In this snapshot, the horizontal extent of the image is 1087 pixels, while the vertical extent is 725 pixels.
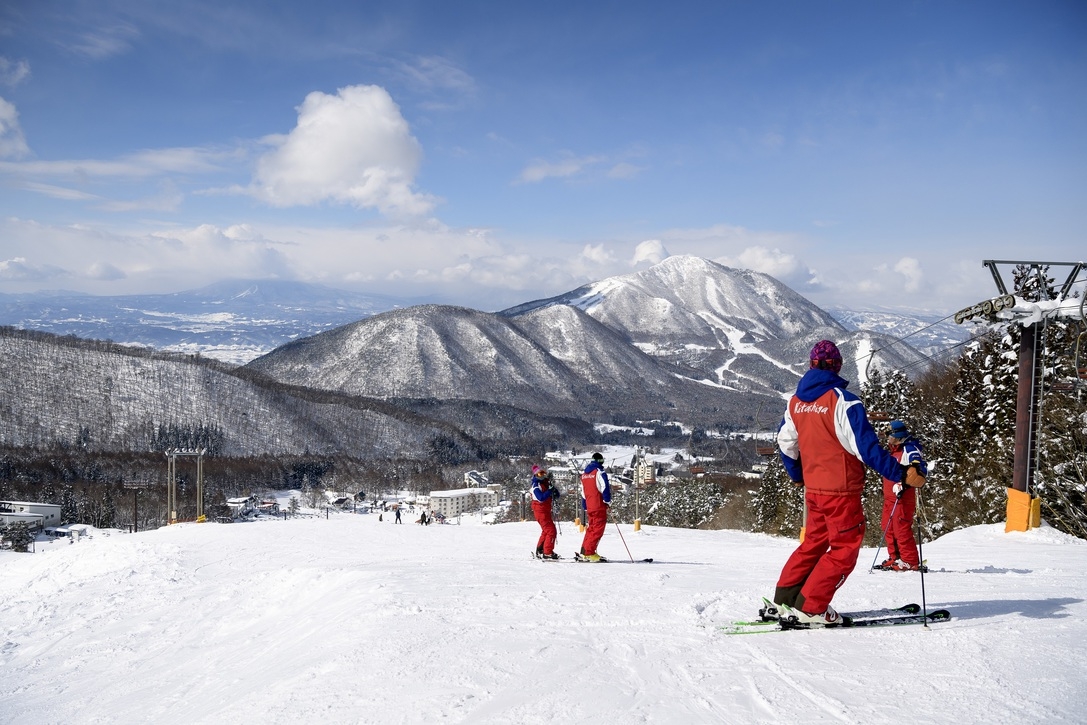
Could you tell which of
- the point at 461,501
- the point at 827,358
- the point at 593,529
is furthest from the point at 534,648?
the point at 461,501

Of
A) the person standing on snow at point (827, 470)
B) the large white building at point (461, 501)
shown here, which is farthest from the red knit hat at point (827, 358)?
the large white building at point (461, 501)

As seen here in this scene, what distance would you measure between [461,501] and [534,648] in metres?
85.3

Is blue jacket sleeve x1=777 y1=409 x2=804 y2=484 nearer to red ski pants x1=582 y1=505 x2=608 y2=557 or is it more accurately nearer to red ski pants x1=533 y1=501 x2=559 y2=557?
red ski pants x1=582 y1=505 x2=608 y2=557

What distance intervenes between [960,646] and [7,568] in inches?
691

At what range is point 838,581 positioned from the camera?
5281 millimetres

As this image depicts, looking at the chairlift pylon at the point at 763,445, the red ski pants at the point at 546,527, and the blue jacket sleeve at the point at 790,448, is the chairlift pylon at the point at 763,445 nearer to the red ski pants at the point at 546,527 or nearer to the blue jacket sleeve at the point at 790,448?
the blue jacket sleeve at the point at 790,448

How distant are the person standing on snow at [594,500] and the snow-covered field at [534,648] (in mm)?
612

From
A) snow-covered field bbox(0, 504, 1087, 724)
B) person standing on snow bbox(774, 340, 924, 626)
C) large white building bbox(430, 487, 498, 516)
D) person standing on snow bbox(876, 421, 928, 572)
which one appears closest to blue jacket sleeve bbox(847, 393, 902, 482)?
person standing on snow bbox(774, 340, 924, 626)

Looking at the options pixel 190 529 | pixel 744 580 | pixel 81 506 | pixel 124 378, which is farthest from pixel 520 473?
pixel 744 580

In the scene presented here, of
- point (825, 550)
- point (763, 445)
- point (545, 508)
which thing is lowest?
point (763, 445)

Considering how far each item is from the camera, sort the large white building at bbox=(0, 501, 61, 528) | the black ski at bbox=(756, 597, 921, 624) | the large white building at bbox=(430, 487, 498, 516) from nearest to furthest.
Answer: the black ski at bbox=(756, 597, 921, 624), the large white building at bbox=(0, 501, 61, 528), the large white building at bbox=(430, 487, 498, 516)

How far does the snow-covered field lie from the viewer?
13.4 feet

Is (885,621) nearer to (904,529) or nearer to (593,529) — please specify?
(904,529)

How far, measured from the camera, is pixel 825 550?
211 inches
